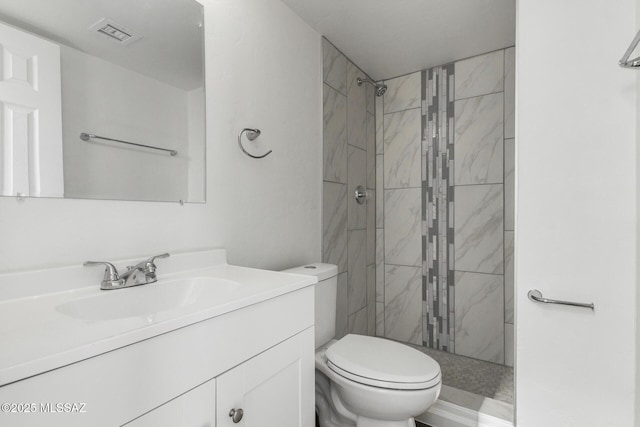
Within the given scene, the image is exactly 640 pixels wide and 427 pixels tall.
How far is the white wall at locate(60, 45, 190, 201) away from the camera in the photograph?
91cm

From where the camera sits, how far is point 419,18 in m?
1.85

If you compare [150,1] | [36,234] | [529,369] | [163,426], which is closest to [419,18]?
[150,1]

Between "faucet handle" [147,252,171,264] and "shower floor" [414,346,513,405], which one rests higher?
"faucet handle" [147,252,171,264]

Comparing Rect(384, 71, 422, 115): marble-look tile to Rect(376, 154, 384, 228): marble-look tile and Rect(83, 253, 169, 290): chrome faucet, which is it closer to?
Rect(376, 154, 384, 228): marble-look tile

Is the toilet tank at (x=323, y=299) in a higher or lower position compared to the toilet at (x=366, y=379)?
Result: higher

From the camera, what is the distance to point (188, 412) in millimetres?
668

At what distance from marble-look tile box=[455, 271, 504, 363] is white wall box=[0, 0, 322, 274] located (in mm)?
1230

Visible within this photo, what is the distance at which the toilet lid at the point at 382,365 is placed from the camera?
1.19 metres

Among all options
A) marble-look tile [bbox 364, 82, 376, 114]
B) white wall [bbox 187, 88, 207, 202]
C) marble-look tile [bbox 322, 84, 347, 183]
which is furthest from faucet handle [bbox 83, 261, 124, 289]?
marble-look tile [bbox 364, 82, 376, 114]

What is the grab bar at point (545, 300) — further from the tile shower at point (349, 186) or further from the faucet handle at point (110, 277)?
the faucet handle at point (110, 277)

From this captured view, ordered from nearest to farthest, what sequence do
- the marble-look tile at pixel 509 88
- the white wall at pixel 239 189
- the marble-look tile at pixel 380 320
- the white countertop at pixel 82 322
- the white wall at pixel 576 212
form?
the white countertop at pixel 82 322 → the white wall at pixel 239 189 → the white wall at pixel 576 212 → the marble-look tile at pixel 509 88 → the marble-look tile at pixel 380 320

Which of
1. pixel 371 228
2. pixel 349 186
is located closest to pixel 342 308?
pixel 371 228

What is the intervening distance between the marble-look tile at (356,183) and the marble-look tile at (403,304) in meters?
0.53

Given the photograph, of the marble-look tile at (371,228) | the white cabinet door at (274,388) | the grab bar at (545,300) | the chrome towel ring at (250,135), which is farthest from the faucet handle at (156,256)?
the marble-look tile at (371,228)
